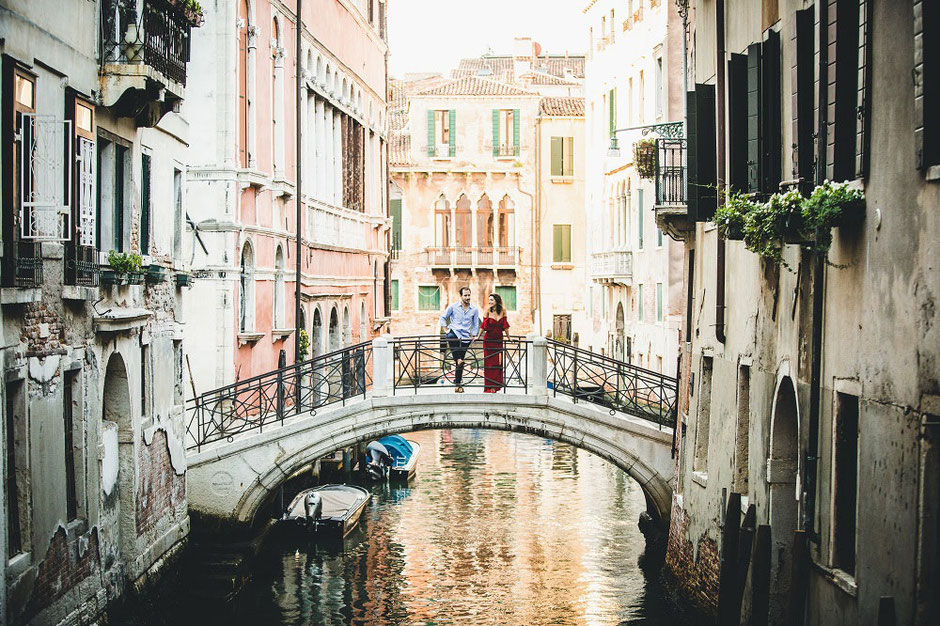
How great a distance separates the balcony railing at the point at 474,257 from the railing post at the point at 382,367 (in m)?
27.6

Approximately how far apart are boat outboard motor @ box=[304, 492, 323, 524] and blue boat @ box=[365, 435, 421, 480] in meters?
4.45

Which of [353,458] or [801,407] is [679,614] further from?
[353,458]

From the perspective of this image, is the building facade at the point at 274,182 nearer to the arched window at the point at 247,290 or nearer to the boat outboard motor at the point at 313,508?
the arched window at the point at 247,290

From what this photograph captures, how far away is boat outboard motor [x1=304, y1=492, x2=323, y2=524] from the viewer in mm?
19078

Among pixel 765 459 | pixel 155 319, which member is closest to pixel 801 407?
pixel 765 459

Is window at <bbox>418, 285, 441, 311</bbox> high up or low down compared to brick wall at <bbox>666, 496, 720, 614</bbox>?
up

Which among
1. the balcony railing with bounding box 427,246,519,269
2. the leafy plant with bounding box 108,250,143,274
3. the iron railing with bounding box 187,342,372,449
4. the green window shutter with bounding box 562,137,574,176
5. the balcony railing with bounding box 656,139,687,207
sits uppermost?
the green window shutter with bounding box 562,137,574,176

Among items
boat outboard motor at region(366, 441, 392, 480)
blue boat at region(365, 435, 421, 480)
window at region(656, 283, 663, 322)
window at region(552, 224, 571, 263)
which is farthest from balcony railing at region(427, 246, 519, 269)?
boat outboard motor at region(366, 441, 392, 480)

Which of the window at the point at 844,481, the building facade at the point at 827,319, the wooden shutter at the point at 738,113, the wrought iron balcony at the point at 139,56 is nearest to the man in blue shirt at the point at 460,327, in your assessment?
the building facade at the point at 827,319

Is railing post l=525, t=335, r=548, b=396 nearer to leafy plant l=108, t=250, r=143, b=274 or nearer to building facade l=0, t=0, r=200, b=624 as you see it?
building facade l=0, t=0, r=200, b=624

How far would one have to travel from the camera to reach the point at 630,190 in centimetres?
3080

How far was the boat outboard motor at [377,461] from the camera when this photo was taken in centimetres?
2409

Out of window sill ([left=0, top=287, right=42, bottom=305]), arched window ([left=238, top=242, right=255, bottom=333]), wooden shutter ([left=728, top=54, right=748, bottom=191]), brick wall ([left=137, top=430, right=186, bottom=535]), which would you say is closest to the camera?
window sill ([left=0, top=287, right=42, bottom=305])

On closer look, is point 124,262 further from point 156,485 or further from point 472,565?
point 472,565
